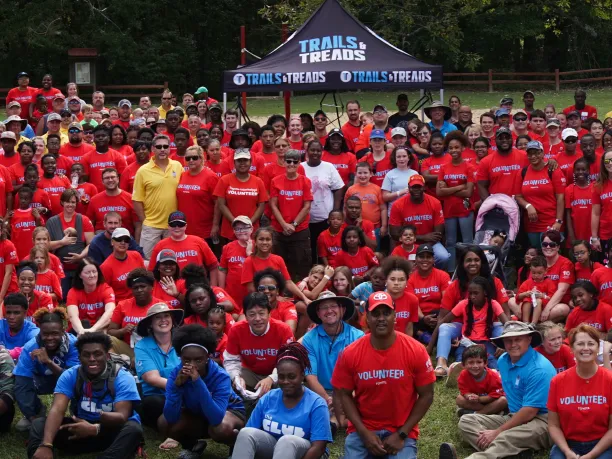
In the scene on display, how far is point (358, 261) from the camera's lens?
12.9 meters

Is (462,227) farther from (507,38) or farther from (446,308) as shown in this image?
(507,38)

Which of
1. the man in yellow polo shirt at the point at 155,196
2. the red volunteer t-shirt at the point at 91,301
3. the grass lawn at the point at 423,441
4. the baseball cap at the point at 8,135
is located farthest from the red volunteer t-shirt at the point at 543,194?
the baseball cap at the point at 8,135

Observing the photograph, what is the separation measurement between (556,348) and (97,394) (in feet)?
13.1

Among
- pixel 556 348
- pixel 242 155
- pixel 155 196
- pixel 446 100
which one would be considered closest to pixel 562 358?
pixel 556 348

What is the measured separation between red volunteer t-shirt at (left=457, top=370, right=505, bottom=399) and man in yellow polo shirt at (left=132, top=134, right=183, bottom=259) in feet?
17.3

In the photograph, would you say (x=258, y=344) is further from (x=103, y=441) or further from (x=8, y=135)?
(x=8, y=135)

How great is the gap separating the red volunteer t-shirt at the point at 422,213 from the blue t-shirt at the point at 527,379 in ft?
14.2

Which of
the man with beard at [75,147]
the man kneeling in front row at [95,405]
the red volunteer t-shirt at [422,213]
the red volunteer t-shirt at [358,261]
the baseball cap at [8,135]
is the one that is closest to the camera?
the man kneeling in front row at [95,405]

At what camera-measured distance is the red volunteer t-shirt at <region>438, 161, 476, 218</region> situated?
1374 centimetres

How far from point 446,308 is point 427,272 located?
0.72 meters

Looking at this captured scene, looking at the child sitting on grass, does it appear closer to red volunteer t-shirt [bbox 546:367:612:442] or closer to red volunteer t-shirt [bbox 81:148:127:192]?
red volunteer t-shirt [bbox 546:367:612:442]

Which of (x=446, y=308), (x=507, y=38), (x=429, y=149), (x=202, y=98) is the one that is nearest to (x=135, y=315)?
(x=446, y=308)

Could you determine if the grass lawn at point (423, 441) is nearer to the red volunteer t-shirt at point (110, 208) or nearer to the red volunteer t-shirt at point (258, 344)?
the red volunteer t-shirt at point (258, 344)

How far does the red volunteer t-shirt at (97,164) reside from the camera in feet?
49.1
